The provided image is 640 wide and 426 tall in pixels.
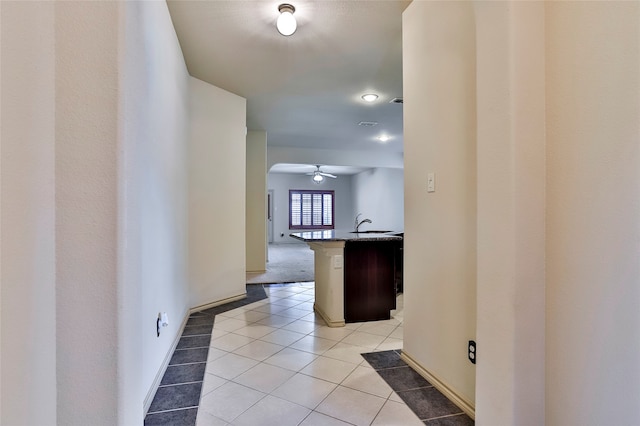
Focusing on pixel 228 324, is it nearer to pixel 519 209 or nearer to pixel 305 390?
pixel 305 390

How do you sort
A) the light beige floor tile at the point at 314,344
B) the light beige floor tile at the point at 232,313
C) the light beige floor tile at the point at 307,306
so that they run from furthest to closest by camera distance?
the light beige floor tile at the point at 307,306
the light beige floor tile at the point at 232,313
the light beige floor tile at the point at 314,344

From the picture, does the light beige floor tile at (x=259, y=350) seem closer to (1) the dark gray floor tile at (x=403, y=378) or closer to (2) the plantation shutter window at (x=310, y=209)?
(1) the dark gray floor tile at (x=403, y=378)

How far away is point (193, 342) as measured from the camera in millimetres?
2664

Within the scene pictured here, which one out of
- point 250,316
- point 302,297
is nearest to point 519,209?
point 250,316

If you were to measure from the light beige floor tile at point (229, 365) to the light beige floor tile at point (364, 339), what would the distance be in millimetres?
844

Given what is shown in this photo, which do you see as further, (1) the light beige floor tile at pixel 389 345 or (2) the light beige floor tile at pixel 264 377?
(1) the light beige floor tile at pixel 389 345

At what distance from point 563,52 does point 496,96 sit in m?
0.26

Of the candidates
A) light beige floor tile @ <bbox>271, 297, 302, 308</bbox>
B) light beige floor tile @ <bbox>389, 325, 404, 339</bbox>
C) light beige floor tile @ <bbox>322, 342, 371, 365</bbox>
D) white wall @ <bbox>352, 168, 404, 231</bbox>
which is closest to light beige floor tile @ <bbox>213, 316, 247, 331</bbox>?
light beige floor tile @ <bbox>271, 297, 302, 308</bbox>

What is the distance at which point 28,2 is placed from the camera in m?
0.83

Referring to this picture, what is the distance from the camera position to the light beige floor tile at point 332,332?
2809mm

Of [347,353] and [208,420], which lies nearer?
[208,420]

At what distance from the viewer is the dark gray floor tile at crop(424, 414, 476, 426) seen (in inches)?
62.2

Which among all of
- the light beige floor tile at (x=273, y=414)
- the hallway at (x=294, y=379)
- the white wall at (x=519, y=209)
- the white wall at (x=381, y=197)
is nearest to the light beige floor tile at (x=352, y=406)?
the hallway at (x=294, y=379)

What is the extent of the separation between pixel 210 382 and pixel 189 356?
1.60ft
